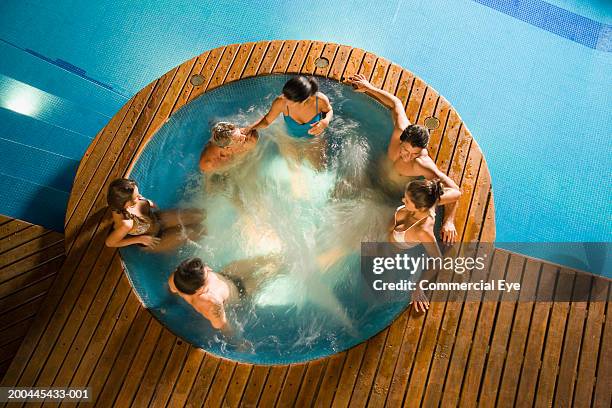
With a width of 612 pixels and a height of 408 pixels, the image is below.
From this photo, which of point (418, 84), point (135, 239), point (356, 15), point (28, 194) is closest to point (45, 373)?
point (135, 239)

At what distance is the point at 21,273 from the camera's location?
11.2 ft

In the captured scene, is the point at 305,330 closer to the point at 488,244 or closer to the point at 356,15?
the point at 488,244

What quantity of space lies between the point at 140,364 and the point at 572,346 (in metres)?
2.53

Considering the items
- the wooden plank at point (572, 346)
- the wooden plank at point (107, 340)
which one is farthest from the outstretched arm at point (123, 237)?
the wooden plank at point (572, 346)

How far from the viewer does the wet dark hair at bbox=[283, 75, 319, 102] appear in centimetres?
317

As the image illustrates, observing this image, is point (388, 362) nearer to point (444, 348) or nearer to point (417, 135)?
point (444, 348)

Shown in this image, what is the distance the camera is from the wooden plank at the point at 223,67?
12.6ft

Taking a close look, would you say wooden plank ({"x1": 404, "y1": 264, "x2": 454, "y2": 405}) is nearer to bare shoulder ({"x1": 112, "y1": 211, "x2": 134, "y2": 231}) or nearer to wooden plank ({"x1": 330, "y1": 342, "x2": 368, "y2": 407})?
wooden plank ({"x1": 330, "y1": 342, "x2": 368, "y2": 407})

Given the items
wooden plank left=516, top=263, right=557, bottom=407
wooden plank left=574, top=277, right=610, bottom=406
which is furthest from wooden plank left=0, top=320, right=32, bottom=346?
wooden plank left=574, top=277, right=610, bottom=406

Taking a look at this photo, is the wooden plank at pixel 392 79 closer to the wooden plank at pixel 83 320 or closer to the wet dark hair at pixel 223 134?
the wet dark hair at pixel 223 134

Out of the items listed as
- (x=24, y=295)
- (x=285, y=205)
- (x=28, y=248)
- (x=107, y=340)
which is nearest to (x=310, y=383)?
(x=107, y=340)

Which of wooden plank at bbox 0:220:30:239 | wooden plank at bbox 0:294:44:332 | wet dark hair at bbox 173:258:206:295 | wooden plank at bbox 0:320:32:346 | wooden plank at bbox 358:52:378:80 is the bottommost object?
wooden plank at bbox 0:320:32:346

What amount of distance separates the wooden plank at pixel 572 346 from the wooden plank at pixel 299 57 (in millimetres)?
2285

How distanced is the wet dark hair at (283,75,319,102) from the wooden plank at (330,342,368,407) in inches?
60.3
